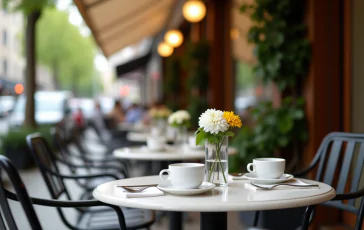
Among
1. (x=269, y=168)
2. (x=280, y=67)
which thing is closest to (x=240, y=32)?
(x=280, y=67)

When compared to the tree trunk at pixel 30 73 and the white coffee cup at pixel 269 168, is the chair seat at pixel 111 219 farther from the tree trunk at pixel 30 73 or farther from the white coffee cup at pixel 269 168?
the tree trunk at pixel 30 73

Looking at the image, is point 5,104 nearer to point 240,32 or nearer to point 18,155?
point 18,155

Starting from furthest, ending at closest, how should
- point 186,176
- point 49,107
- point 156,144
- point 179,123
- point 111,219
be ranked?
point 49,107, point 179,123, point 156,144, point 111,219, point 186,176

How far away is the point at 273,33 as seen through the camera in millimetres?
5031

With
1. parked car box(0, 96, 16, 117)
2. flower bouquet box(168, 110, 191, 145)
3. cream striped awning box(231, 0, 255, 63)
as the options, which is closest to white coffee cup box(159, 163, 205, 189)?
flower bouquet box(168, 110, 191, 145)

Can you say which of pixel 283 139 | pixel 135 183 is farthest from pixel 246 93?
pixel 135 183

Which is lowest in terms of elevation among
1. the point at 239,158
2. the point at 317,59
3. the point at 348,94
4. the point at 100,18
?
the point at 239,158

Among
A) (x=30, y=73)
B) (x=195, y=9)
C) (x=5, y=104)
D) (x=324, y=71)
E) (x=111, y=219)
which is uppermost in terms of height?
(x=195, y=9)

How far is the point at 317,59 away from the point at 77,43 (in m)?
29.4

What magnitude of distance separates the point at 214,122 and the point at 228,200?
430 mm

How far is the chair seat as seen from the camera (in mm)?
2915

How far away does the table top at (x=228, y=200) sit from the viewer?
5.94 ft

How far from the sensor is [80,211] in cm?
332

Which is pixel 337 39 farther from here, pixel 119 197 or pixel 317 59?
pixel 119 197
